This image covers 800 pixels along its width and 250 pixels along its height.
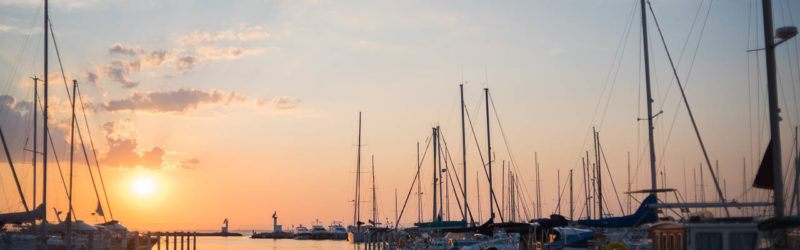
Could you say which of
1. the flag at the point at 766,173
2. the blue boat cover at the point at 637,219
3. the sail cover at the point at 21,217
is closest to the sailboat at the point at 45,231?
the sail cover at the point at 21,217

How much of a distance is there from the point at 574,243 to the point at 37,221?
36.7 meters

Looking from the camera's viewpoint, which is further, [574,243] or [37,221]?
[37,221]

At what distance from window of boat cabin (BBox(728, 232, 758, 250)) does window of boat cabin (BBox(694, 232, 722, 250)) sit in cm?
34

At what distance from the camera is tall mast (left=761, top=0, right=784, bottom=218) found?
2300 centimetres

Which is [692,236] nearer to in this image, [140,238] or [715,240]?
[715,240]

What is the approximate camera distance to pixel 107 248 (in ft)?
194

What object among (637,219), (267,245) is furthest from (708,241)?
(267,245)

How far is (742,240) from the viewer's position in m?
24.0

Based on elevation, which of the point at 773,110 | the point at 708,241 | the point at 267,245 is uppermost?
the point at 773,110

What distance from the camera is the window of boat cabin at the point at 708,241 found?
24.4 metres

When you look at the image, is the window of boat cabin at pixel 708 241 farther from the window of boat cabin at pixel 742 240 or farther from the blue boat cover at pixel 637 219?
the blue boat cover at pixel 637 219

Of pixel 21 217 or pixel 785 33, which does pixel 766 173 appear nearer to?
pixel 785 33

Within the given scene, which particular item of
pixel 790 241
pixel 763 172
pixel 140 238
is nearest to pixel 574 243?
pixel 763 172

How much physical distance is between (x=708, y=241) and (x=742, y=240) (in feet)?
3.34
